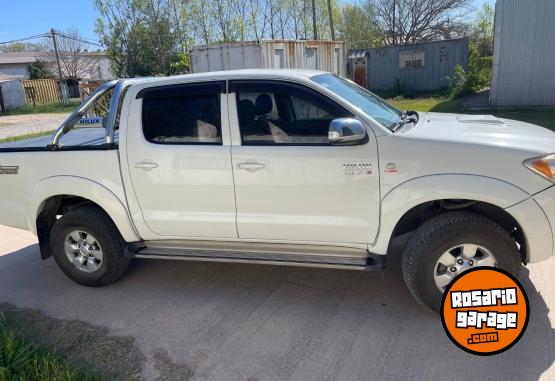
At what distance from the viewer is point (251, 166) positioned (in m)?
3.69

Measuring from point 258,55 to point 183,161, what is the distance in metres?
10.8

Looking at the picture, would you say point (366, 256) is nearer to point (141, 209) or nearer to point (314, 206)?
point (314, 206)

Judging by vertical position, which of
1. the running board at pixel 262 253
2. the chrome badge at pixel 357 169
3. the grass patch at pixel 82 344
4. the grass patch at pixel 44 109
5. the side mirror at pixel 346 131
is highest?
the side mirror at pixel 346 131

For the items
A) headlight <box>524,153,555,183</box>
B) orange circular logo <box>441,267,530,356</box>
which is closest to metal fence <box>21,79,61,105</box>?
orange circular logo <box>441,267,530,356</box>

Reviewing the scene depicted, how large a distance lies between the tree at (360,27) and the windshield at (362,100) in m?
33.2

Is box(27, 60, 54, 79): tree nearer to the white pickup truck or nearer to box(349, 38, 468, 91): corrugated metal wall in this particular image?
box(349, 38, 468, 91): corrugated metal wall

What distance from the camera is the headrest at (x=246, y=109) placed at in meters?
3.80

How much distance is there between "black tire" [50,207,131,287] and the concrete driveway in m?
0.14

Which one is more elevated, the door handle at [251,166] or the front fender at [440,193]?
the door handle at [251,166]

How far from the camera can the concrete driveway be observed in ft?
9.96

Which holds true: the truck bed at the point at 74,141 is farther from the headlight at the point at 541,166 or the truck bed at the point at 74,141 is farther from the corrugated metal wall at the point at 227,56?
the corrugated metal wall at the point at 227,56

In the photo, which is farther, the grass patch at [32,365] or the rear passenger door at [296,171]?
the rear passenger door at [296,171]

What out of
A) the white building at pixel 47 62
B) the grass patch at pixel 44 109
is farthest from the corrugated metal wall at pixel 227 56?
the white building at pixel 47 62

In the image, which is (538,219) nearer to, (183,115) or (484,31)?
(183,115)
